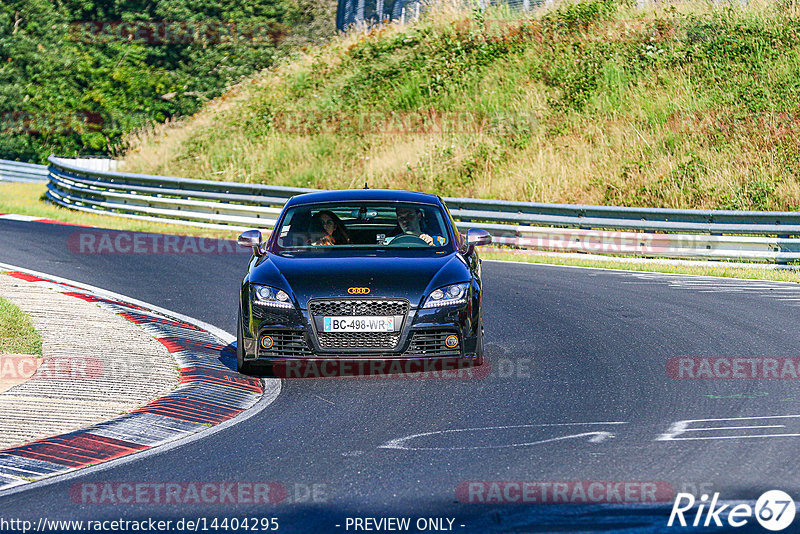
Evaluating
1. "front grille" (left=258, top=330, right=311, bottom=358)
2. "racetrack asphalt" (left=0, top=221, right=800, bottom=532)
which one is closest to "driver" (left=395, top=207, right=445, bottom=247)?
"racetrack asphalt" (left=0, top=221, right=800, bottom=532)

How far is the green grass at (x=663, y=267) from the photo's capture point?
1702 cm

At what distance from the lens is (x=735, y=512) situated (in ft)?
17.9

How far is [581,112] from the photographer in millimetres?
28625

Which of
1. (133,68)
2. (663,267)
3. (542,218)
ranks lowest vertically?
(663,267)

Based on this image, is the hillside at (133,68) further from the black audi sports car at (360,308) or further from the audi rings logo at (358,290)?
the audi rings logo at (358,290)

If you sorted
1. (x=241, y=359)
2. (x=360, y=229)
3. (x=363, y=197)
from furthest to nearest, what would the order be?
(x=360, y=229) → (x=363, y=197) → (x=241, y=359)

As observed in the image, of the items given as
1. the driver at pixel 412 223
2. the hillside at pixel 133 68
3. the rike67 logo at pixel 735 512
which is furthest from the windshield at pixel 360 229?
the hillside at pixel 133 68

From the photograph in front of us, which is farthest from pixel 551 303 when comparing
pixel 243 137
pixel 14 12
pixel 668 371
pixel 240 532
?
pixel 14 12

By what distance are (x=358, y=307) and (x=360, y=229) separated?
2.30 metres

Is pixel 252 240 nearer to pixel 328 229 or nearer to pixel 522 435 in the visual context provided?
pixel 328 229

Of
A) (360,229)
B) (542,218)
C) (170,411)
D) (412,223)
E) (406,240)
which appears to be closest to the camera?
(170,411)

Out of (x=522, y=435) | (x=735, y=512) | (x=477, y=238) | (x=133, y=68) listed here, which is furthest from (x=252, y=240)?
(x=133, y=68)

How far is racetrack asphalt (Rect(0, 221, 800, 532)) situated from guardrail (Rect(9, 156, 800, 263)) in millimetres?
5196

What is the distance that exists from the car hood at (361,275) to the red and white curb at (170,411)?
85 centimetres
